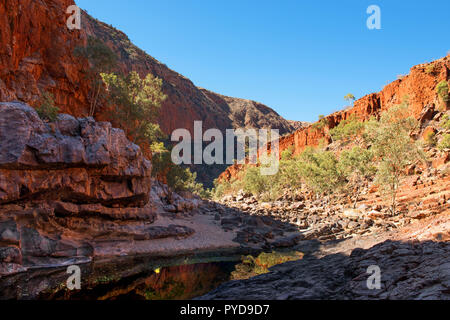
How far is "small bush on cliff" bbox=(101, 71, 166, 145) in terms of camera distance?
26.1m

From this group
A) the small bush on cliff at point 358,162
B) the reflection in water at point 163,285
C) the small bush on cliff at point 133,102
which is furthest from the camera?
the small bush on cliff at point 358,162

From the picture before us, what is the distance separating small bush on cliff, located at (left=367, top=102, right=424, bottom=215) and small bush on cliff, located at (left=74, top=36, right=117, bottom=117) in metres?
27.6

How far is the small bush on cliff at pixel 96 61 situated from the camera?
76.7 ft

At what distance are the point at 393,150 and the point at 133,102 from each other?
26.7 m

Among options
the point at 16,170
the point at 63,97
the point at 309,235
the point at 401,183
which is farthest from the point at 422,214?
the point at 63,97

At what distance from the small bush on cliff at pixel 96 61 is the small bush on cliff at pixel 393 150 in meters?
27.6

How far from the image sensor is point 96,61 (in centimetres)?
2362
